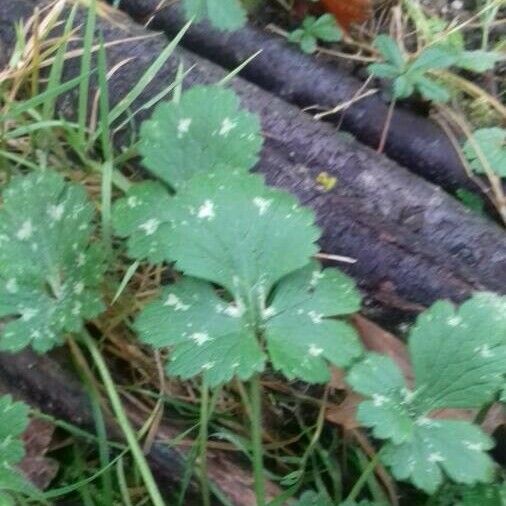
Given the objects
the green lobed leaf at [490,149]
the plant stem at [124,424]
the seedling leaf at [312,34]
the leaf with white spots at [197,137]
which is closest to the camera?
the plant stem at [124,424]

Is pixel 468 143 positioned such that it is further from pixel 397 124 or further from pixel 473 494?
pixel 473 494

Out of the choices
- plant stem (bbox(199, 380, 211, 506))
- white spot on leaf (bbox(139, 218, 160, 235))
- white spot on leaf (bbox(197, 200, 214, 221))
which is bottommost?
plant stem (bbox(199, 380, 211, 506))

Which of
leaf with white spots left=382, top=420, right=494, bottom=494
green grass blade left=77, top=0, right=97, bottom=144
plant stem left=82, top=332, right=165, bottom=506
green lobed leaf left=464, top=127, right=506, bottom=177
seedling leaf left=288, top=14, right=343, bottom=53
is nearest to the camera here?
leaf with white spots left=382, top=420, right=494, bottom=494

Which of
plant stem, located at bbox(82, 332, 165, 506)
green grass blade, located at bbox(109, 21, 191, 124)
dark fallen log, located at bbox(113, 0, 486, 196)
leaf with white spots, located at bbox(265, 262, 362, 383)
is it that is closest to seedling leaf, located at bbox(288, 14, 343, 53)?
dark fallen log, located at bbox(113, 0, 486, 196)

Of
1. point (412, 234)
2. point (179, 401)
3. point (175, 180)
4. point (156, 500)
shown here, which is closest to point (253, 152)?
point (175, 180)

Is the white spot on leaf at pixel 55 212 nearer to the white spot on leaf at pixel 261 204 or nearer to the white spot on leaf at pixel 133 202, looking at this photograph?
the white spot on leaf at pixel 133 202

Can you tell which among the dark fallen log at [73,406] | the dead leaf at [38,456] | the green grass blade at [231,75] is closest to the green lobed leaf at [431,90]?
the green grass blade at [231,75]

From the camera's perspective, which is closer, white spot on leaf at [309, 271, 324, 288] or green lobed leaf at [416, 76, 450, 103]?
white spot on leaf at [309, 271, 324, 288]

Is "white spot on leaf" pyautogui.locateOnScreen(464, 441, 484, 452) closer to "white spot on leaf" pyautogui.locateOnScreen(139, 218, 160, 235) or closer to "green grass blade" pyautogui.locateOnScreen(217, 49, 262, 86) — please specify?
"white spot on leaf" pyautogui.locateOnScreen(139, 218, 160, 235)

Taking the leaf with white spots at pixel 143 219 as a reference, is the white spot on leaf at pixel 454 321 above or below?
below
